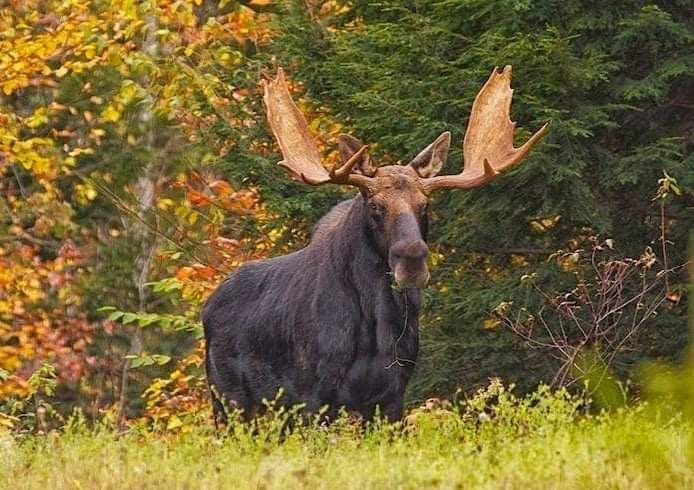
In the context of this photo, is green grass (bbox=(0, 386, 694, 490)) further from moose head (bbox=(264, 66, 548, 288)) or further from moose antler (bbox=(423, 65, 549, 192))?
moose antler (bbox=(423, 65, 549, 192))

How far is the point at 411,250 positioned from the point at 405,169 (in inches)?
35.5

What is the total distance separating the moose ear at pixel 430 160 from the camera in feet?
37.2

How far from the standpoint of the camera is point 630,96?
12898 mm

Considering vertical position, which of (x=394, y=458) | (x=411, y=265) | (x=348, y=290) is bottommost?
(x=348, y=290)

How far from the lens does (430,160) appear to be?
1138cm

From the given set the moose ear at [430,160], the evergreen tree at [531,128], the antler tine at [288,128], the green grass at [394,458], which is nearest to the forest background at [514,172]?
the evergreen tree at [531,128]

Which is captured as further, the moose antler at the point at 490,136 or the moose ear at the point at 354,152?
the moose antler at the point at 490,136

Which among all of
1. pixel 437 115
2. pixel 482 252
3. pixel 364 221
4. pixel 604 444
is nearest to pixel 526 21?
pixel 437 115

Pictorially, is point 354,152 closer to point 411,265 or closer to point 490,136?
point 490,136

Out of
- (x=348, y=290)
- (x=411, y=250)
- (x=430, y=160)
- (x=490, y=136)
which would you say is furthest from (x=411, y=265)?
(x=490, y=136)

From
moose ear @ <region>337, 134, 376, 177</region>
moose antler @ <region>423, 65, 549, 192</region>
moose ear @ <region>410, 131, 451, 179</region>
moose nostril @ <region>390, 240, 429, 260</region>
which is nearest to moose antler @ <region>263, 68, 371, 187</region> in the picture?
moose ear @ <region>337, 134, 376, 177</region>

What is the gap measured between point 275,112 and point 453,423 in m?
4.17

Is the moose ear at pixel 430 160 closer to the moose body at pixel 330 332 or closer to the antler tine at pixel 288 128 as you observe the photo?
the moose body at pixel 330 332

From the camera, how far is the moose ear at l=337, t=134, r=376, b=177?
11062 mm
